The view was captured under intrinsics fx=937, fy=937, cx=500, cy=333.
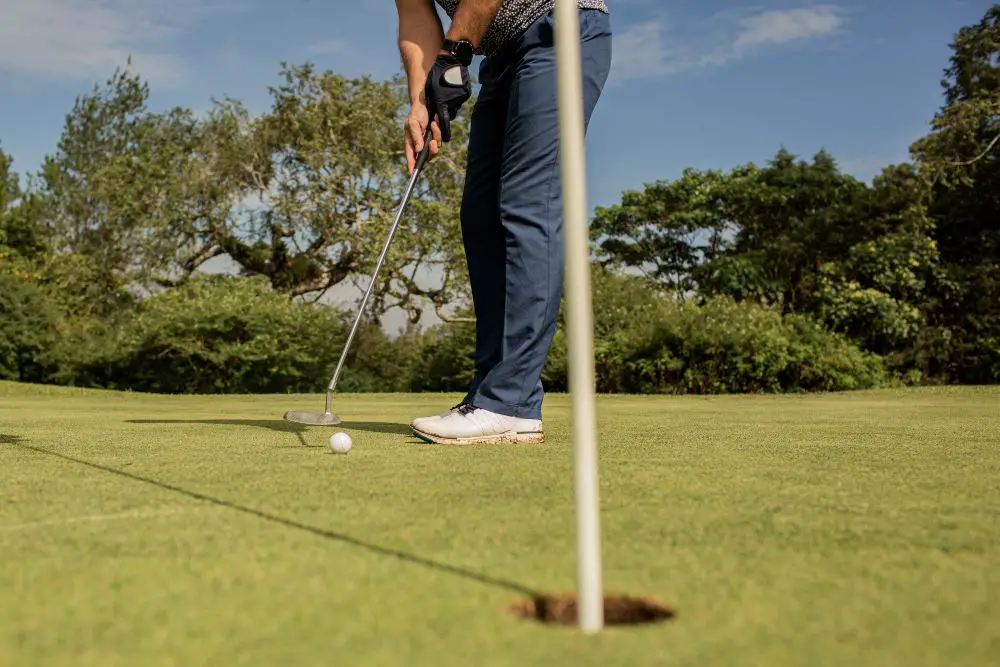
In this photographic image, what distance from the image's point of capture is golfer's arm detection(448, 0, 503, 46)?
3434mm

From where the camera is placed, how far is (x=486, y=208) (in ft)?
12.4

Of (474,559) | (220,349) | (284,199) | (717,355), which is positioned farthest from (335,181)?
(474,559)

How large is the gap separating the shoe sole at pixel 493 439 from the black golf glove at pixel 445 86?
49.2 inches

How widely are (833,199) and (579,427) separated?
27.9 metres

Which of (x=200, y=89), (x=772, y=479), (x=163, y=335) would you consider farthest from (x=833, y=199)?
(x=772, y=479)

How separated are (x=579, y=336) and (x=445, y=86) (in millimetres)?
2825

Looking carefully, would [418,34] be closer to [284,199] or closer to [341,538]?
[341,538]

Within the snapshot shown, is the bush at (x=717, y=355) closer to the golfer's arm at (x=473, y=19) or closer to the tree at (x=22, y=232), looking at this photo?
the golfer's arm at (x=473, y=19)

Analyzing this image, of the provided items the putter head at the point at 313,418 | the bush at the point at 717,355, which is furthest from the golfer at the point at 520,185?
the bush at the point at 717,355

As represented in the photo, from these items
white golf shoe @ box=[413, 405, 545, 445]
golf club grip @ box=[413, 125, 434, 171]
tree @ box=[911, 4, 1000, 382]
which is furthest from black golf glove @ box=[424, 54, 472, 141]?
tree @ box=[911, 4, 1000, 382]

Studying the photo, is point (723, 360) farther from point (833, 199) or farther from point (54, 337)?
point (833, 199)

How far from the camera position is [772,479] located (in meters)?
2.29

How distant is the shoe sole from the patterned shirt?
4.86 ft

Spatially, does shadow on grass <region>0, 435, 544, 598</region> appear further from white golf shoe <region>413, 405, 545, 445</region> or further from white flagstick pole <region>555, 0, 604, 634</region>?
white golf shoe <region>413, 405, 545, 445</region>
